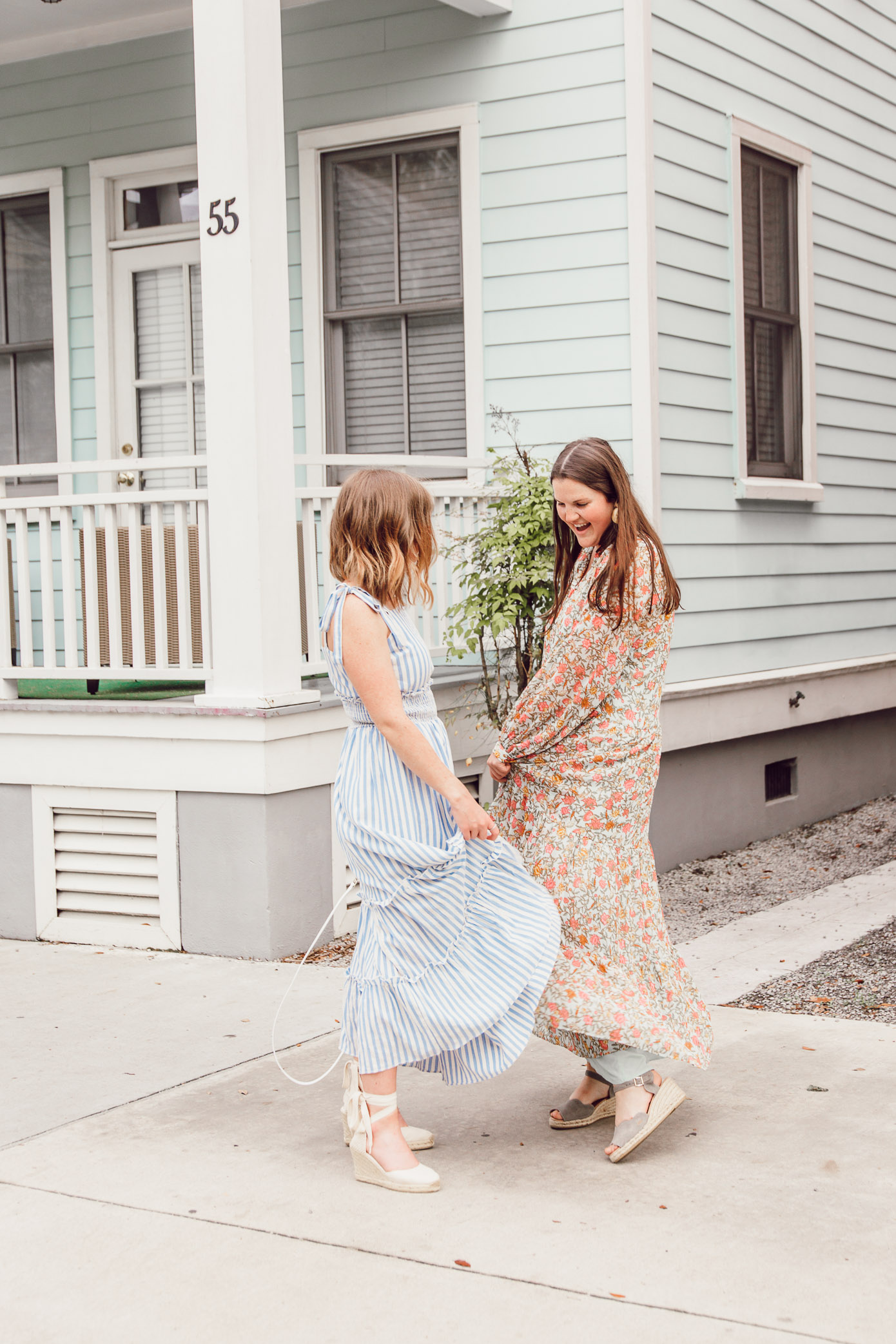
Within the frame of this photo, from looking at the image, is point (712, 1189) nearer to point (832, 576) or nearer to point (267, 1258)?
point (267, 1258)

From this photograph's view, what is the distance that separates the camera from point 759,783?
324 inches

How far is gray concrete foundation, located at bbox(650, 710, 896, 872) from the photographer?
7.48 metres

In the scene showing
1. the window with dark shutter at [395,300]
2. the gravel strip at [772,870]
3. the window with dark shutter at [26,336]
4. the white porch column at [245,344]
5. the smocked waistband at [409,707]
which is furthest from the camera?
the window with dark shutter at [26,336]

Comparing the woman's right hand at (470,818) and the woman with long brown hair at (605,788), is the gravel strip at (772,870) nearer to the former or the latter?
the woman with long brown hair at (605,788)

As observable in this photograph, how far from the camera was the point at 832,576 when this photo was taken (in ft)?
29.0

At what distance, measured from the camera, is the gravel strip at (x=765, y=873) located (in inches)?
244

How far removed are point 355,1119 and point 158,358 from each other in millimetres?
5681

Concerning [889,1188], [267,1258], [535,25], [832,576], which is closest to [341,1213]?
[267,1258]

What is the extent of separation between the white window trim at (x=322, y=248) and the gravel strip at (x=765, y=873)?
2239 mm

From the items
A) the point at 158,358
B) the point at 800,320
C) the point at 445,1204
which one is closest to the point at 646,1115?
the point at 445,1204

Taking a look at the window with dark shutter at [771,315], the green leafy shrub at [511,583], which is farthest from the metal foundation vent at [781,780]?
the green leafy shrub at [511,583]

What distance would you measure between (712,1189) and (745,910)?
324 centimetres

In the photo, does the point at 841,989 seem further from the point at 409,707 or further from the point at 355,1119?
the point at 409,707

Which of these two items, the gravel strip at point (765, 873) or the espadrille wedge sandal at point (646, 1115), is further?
the gravel strip at point (765, 873)
